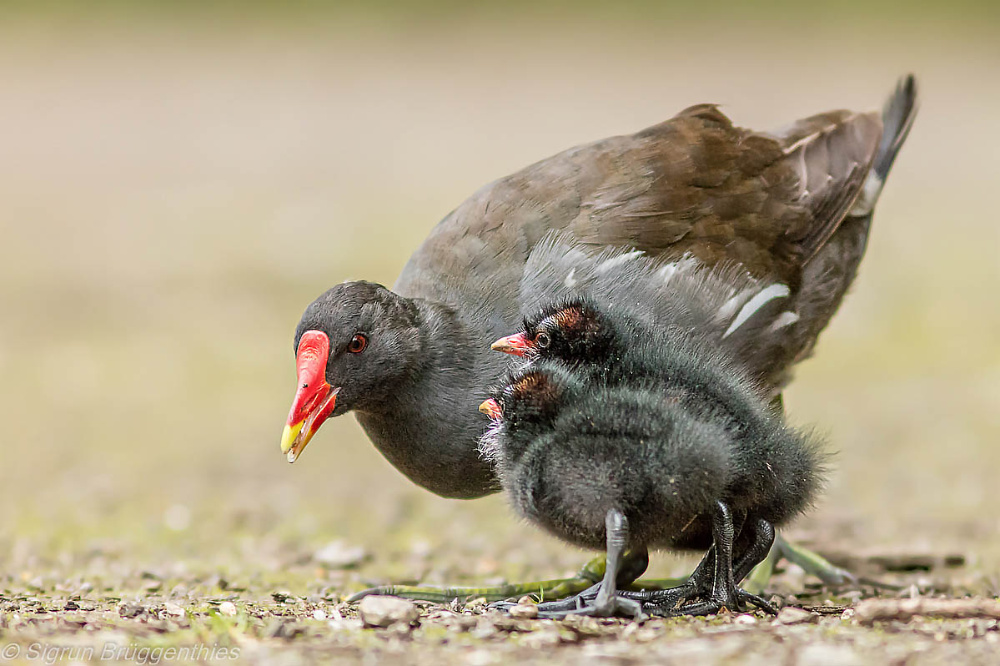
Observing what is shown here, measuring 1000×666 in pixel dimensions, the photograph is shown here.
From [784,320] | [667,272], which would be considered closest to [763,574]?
[784,320]

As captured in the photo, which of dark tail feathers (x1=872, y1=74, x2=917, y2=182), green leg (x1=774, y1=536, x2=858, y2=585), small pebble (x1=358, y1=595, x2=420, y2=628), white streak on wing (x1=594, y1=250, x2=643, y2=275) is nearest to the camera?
small pebble (x1=358, y1=595, x2=420, y2=628)

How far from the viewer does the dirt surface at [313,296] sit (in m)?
3.30

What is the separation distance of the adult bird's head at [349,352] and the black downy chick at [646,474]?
58 cm

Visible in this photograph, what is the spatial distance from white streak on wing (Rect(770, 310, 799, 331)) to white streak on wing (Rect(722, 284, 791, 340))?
8cm

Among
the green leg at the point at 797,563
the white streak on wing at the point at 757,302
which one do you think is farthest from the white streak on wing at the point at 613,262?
the green leg at the point at 797,563

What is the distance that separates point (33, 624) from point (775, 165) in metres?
3.36

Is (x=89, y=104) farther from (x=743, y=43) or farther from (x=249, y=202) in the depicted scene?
(x=743, y=43)

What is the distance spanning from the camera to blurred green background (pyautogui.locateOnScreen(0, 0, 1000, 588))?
6125 millimetres

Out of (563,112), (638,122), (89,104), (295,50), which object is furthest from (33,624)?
(295,50)

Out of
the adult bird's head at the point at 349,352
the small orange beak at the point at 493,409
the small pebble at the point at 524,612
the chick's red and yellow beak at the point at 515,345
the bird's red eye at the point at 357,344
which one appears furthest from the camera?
the bird's red eye at the point at 357,344

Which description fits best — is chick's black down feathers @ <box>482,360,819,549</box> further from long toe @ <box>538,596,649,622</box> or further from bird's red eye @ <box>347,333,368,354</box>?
bird's red eye @ <box>347,333,368,354</box>

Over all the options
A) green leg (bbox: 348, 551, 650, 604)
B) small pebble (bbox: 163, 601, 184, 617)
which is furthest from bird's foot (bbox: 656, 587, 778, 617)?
small pebble (bbox: 163, 601, 184, 617)

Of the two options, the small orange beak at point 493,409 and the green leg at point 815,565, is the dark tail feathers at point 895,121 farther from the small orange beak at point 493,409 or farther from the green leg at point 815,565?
the small orange beak at point 493,409

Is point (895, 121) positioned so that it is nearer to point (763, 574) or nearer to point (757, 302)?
point (757, 302)
